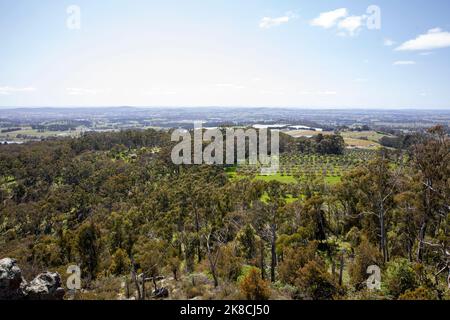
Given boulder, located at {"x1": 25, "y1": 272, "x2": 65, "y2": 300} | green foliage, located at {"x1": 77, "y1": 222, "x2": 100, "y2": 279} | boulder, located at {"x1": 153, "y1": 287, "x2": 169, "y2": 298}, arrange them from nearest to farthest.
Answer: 1. boulder, located at {"x1": 25, "y1": 272, "x2": 65, "y2": 300}
2. boulder, located at {"x1": 153, "y1": 287, "x2": 169, "y2": 298}
3. green foliage, located at {"x1": 77, "y1": 222, "x2": 100, "y2": 279}

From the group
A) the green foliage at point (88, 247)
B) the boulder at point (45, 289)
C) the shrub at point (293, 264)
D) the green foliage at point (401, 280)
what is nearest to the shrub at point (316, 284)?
the shrub at point (293, 264)

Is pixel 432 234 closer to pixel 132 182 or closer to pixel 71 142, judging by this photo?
pixel 132 182

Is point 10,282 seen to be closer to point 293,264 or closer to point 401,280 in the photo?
point 293,264

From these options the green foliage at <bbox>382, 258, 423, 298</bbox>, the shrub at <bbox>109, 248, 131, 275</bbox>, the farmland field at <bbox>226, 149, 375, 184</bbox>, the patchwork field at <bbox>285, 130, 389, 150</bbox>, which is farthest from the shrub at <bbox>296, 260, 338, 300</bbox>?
the patchwork field at <bbox>285, 130, 389, 150</bbox>

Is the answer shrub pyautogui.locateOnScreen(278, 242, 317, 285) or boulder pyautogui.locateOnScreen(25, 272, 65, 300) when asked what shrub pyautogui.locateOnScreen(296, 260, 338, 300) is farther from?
boulder pyautogui.locateOnScreen(25, 272, 65, 300)

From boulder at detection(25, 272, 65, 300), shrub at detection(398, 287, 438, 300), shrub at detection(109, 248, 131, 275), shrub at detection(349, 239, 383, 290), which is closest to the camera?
shrub at detection(398, 287, 438, 300)

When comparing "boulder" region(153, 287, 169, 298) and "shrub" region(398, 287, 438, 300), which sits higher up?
"shrub" region(398, 287, 438, 300)
